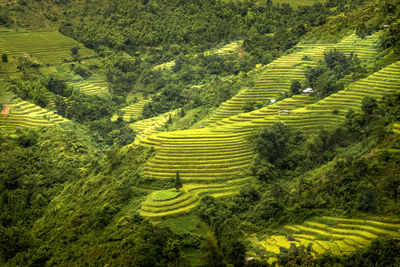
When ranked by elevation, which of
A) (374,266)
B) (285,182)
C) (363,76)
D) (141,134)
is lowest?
(141,134)

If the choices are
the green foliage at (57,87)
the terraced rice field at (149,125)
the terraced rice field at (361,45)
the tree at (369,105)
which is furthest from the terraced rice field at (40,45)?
the tree at (369,105)

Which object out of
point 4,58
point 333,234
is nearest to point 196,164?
point 333,234

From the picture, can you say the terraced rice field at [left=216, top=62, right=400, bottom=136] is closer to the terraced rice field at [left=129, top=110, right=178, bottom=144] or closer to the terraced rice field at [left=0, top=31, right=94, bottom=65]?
the terraced rice field at [left=129, top=110, right=178, bottom=144]

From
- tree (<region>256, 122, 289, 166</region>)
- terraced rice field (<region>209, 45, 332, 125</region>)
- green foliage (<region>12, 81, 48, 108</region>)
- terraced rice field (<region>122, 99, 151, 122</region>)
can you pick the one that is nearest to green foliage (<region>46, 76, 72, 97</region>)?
green foliage (<region>12, 81, 48, 108</region>)

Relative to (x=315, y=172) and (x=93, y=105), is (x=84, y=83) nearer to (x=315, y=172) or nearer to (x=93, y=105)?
(x=93, y=105)

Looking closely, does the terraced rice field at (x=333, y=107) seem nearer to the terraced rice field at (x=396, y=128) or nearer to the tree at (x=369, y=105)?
the tree at (x=369, y=105)

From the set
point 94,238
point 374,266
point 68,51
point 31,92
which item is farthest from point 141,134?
point 374,266
